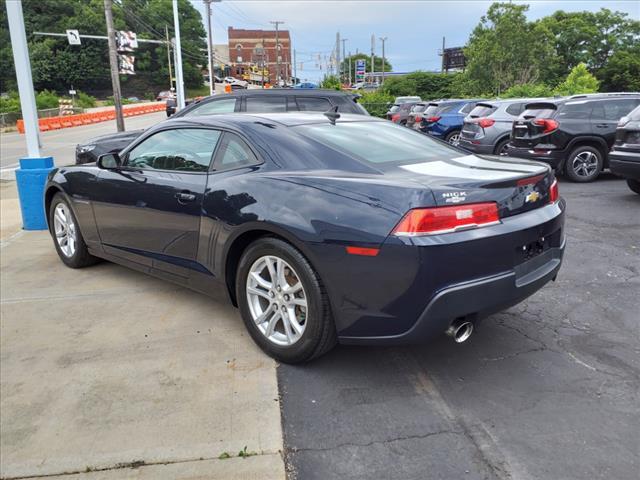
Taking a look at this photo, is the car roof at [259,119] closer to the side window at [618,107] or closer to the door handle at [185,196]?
the door handle at [185,196]

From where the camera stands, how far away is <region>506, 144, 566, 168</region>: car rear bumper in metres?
9.95

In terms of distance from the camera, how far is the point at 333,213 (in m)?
2.92

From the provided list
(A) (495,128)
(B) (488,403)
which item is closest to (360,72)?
(A) (495,128)

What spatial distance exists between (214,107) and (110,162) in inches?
172

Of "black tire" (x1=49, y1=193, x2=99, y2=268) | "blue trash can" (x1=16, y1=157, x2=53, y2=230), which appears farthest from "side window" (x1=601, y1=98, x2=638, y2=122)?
"blue trash can" (x1=16, y1=157, x2=53, y2=230)

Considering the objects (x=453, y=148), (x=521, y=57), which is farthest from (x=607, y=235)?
(x=521, y=57)

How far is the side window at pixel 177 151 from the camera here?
12.8 ft

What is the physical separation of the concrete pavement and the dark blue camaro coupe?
338 mm

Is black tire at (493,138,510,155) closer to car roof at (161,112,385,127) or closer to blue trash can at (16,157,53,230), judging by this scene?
car roof at (161,112,385,127)

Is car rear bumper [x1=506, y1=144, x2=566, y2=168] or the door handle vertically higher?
the door handle

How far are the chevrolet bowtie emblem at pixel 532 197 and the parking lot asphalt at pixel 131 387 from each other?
179cm

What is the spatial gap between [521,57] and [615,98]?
22.7 m

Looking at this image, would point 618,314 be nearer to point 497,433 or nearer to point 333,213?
point 497,433

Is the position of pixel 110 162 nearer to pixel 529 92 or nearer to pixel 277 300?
pixel 277 300
